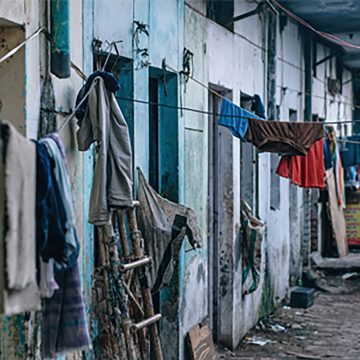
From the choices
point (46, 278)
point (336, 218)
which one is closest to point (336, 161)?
Answer: point (336, 218)

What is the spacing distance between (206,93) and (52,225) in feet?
19.8

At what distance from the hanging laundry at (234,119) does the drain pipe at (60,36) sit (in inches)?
134

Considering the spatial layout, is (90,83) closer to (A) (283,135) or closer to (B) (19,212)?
(B) (19,212)

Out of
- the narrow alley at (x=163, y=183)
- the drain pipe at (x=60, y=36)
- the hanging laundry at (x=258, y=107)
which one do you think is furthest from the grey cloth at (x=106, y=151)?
the hanging laundry at (x=258, y=107)

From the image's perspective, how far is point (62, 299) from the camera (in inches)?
171

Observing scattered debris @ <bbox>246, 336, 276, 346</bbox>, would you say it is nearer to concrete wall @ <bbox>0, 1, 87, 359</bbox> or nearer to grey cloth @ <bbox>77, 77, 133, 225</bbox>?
grey cloth @ <bbox>77, 77, 133, 225</bbox>

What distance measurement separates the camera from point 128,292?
636 centimetres

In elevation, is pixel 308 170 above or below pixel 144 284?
above

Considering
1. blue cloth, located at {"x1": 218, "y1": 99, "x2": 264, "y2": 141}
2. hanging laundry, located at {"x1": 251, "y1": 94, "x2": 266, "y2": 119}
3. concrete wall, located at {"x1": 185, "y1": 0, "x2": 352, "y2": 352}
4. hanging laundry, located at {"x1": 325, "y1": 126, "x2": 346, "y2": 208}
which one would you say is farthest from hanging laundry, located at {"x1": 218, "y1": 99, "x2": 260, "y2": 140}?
hanging laundry, located at {"x1": 325, "y1": 126, "x2": 346, "y2": 208}

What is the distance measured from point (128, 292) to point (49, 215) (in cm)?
279

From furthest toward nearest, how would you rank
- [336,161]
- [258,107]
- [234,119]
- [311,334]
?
[336,161]
[311,334]
[258,107]
[234,119]

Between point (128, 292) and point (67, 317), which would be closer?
point (67, 317)

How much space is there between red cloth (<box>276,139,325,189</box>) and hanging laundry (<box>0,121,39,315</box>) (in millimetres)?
7636

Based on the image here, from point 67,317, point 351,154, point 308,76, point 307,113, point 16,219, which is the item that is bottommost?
point 67,317
